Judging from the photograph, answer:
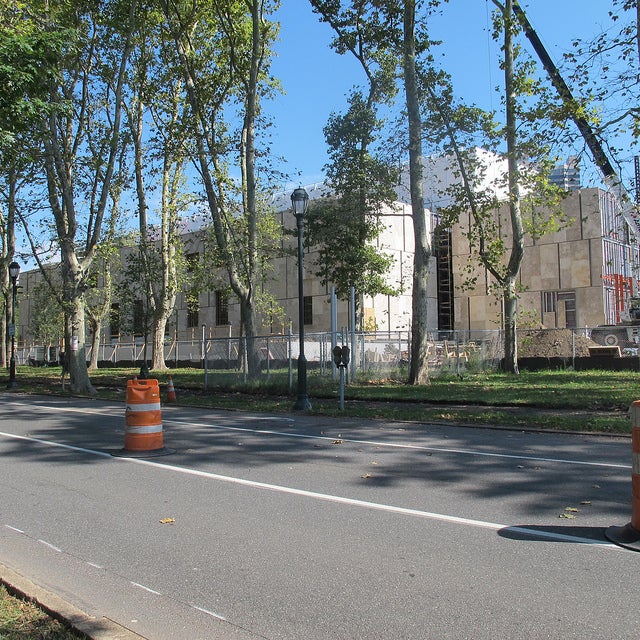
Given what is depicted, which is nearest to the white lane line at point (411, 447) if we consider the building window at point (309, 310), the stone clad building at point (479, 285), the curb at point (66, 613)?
the curb at point (66, 613)

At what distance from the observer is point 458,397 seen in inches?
684

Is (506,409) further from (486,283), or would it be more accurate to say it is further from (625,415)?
(486,283)

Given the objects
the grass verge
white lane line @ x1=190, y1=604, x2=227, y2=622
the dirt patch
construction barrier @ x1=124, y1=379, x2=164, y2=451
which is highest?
the dirt patch

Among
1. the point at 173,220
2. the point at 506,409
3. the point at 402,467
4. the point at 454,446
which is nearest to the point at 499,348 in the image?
the point at 506,409

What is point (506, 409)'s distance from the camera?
15156 millimetres

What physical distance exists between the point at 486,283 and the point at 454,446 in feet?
131

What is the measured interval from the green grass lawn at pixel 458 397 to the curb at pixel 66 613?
10.1 meters

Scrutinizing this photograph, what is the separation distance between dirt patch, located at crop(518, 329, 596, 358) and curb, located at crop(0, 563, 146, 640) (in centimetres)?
2817

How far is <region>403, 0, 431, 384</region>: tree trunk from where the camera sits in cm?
2202

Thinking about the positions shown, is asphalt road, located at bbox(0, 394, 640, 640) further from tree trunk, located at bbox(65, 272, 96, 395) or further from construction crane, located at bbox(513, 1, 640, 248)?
tree trunk, located at bbox(65, 272, 96, 395)

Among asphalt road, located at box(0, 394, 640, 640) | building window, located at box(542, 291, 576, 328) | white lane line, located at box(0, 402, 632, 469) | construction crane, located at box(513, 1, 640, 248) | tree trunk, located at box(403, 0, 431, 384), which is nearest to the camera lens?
asphalt road, located at box(0, 394, 640, 640)

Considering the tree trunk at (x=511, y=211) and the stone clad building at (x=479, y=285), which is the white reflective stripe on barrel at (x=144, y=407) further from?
the stone clad building at (x=479, y=285)

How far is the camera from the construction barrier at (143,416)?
9.85 meters

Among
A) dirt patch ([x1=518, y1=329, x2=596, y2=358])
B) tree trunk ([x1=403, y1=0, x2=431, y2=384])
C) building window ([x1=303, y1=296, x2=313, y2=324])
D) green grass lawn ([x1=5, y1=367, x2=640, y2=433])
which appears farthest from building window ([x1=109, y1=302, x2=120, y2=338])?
dirt patch ([x1=518, y1=329, x2=596, y2=358])
